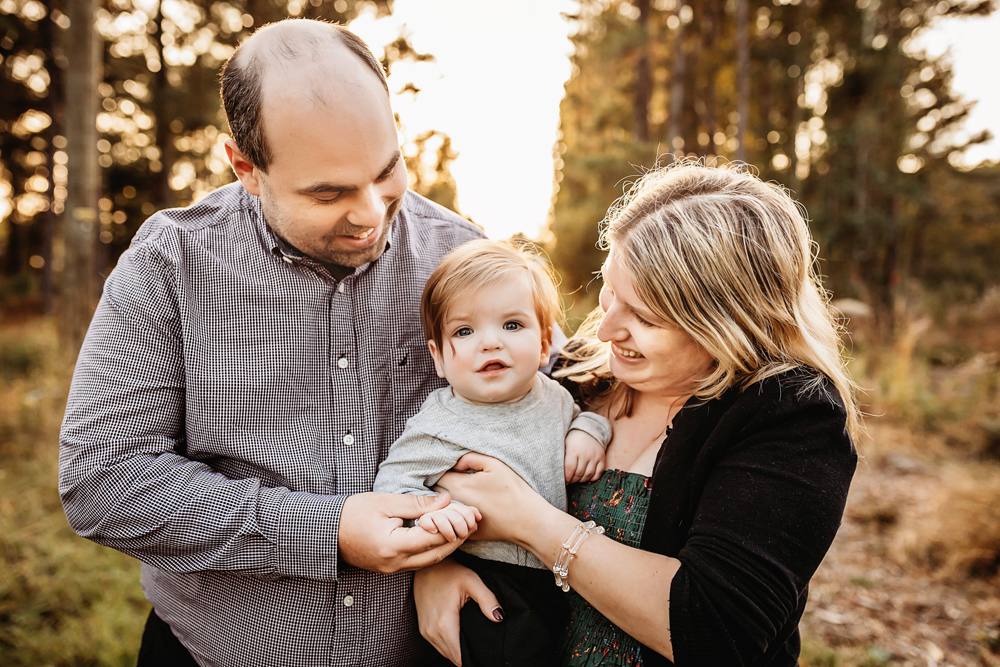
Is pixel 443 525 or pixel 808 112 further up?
pixel 808 112

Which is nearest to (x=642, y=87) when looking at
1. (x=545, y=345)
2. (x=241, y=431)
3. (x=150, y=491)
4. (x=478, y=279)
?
(x=545, y=345)

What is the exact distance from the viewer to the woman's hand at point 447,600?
1545mm

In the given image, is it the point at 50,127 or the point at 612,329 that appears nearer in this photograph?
the point at 612,329

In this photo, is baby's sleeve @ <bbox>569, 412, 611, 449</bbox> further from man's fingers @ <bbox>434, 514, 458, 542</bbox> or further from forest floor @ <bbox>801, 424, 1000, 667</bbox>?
forest floor @ <bbox>801, 424, 1000, 667</bbox>

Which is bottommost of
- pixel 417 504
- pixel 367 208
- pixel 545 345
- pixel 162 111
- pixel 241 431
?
pixel 417 504

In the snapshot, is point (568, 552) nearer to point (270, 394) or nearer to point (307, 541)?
point (307, 541)

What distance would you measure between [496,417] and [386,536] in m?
0.46

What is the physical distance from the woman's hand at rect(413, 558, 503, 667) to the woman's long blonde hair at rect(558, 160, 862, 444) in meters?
0.77

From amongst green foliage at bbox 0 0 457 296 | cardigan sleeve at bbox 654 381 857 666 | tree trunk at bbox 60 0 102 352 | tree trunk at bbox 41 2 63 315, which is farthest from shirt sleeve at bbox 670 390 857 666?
tree trunk at bbox 41 2 63 315

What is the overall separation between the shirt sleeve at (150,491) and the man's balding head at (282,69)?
516 mm

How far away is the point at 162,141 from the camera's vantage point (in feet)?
47.7

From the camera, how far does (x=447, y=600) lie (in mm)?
1584

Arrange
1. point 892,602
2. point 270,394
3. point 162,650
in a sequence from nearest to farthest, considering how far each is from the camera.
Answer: point 270,394, point 162,650, point 892,602

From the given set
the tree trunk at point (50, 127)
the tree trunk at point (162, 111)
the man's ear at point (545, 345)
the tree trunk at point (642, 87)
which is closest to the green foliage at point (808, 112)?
the tree trunk at point (642, 87)
